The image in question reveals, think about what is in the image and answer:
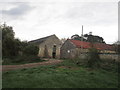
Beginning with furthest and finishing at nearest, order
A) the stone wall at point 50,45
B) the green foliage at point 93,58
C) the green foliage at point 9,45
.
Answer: the stone wall at point 50,45 < the green foliage at point 9,45 < the green foliage at point 93,58

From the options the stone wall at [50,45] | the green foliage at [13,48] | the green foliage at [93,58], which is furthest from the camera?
the stone wall at [50,45]

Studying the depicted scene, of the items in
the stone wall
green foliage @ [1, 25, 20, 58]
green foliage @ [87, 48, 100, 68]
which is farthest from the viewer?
the stone wall

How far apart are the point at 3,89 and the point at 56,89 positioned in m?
2.38

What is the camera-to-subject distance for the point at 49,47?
3506 centimetres

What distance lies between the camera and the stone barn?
1327 inches

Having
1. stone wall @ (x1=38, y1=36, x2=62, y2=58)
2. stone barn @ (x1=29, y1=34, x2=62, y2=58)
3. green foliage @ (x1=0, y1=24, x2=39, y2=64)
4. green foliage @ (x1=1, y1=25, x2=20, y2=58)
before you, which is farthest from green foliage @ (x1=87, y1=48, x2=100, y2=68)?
stone wall @ (x1=38, y1=36, x2=62, y2=58)

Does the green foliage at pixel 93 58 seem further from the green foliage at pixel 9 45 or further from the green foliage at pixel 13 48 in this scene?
the green foliage at pixel 9 45

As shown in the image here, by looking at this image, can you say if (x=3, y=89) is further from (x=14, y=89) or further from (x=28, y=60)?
(x=28, y=60)

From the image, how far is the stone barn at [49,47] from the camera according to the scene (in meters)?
33.7

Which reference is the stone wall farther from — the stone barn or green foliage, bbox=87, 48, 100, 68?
green foliage, bbox=87, 48, 100, 68

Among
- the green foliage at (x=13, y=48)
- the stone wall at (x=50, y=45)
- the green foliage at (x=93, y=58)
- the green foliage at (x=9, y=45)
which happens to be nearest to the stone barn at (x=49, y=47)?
the stone wall at (x=50, y=45)

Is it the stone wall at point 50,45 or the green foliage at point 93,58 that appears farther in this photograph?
the stone wall at point 50,45

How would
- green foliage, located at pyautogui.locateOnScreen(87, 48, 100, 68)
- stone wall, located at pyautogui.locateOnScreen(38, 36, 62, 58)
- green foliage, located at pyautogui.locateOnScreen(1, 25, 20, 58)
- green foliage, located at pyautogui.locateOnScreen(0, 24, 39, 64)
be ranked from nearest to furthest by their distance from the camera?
green foliage, located at pyautogui.locateOnScreen(87, 48, 100, 68)
green foliage, located at pyautogui.locateOnScreen(0, 24, 39, 64)
green foliage, located at pyautogui.locateOnScreen(1, 25, 20, 58)
stone wall, located at pyautogui.locateOnScreen(38, 36, 62, 58)

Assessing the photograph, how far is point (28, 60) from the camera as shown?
1956 cm
